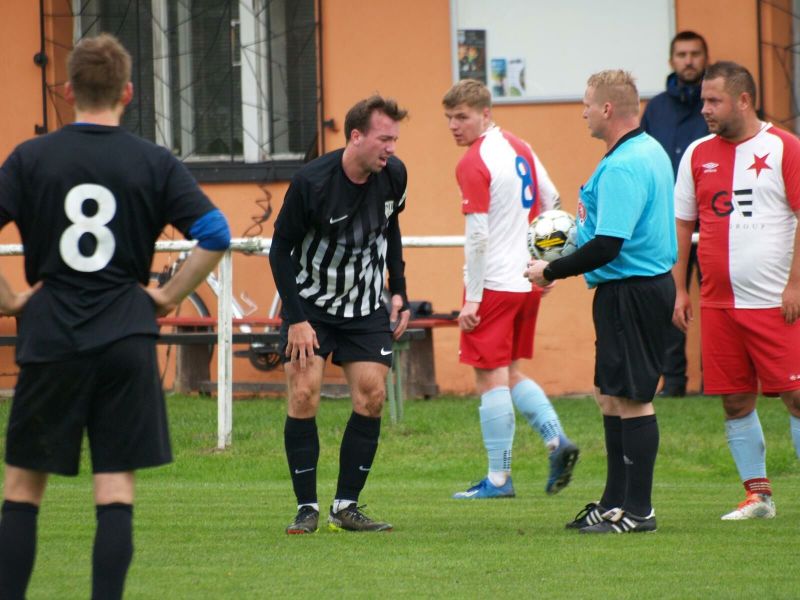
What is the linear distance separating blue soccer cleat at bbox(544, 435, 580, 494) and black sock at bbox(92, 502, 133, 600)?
158 inches

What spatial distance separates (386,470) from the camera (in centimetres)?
961

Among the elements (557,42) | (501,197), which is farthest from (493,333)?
(557,42)

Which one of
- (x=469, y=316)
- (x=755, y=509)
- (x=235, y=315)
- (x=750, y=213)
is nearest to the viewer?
(x=750, y=213)

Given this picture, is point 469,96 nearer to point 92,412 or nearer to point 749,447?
point 749,447

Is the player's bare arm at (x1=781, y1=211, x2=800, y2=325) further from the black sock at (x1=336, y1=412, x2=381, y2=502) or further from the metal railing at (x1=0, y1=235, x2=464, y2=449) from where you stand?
the metal railing at (x1=0, y1=235, x2=464, y2=449)

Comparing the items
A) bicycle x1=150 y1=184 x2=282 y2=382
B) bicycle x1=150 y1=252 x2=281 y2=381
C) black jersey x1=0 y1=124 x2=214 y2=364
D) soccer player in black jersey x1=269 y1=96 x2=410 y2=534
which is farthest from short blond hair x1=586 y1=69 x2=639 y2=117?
bicycle x1=150 y1=184 x2=282 y2=382

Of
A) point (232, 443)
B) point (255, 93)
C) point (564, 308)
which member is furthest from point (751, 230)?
point (255, 93)

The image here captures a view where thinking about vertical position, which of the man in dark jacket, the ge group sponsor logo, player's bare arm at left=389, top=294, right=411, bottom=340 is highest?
the man in dark jacket

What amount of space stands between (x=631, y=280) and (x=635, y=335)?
25 centimetres

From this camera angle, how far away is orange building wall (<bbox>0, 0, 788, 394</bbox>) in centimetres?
1270

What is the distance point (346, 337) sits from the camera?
6863 mm

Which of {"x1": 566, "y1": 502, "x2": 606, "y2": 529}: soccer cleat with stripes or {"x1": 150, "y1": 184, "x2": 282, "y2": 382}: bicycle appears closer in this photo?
{"x1": 566, "y1": 502, "x2": 606, "y2": 529}: soccer cleat with stripes

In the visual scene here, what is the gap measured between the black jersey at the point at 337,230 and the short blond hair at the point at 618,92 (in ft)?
3.47

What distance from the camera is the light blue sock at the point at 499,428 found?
8.39 meters
